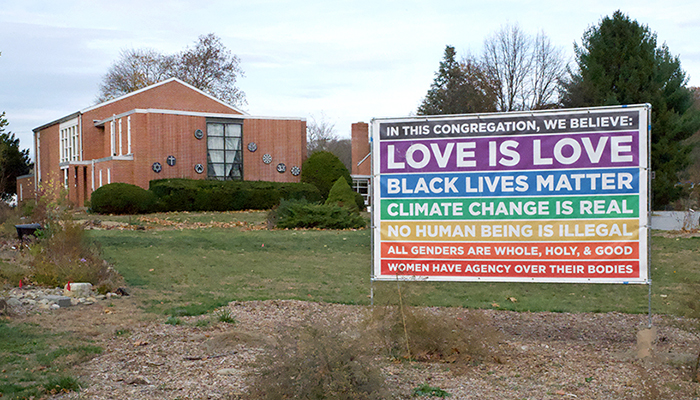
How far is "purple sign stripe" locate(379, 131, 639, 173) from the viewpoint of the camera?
6273mm

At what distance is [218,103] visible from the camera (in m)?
43.8

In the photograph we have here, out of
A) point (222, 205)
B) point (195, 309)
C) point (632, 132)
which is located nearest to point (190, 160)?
point (222, 205)

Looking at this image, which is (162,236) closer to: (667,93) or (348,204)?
(348,204)

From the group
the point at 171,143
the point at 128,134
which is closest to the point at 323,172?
the point at 171,143

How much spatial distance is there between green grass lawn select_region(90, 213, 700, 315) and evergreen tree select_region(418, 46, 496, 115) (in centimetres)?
2569

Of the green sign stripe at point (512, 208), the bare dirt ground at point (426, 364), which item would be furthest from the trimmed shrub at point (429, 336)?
the green sign stripe at point (512, 208)

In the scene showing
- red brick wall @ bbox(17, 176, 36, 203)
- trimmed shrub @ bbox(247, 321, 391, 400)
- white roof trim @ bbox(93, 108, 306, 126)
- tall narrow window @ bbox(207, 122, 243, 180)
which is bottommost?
trimmed shrub @ bbox(247, 321, 391, 400)

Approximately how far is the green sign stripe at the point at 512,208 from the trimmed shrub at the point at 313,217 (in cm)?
1457

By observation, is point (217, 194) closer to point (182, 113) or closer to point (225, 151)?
point (225, 151)

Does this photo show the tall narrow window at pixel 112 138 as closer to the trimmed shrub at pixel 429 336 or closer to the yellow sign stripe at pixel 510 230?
the yellow sign stripe at pixel 510 230

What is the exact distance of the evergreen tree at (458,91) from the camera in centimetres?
4134

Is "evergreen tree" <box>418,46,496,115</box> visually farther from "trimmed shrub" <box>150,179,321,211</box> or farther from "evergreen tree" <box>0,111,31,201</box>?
"evergreen tree" <box>0,111,31,201</box>

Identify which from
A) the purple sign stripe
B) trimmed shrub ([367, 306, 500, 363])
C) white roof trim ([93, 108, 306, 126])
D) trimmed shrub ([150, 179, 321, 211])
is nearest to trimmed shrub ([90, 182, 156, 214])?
trimmed shrub ([150, 179, 321, 211])

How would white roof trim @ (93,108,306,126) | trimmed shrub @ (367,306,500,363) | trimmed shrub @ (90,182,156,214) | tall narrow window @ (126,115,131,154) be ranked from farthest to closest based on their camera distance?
1. tall narrow window @ (126,115,131,154)
2. white roof trim @ (93,108,306,126)
3. trimmed shrub @ (90,182,156,214)
4. trimmed shrub @ (367,306,500,363)
